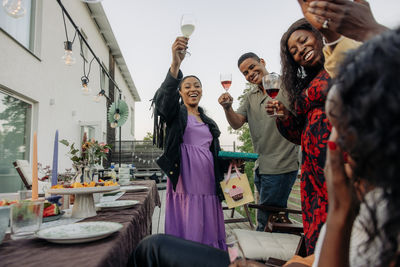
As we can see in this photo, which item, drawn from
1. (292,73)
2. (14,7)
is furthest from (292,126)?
Result: (14,7)

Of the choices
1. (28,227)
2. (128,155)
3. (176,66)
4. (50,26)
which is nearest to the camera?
(28,227)

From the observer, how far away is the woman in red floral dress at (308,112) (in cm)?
117

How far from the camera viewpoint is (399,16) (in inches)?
19.7

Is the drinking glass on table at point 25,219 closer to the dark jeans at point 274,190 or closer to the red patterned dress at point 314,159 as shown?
the red patterned dress at point 314,159

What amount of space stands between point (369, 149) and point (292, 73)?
128cm

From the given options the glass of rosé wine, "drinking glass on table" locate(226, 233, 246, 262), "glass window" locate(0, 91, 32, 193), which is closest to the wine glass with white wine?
the glass of rosé wine

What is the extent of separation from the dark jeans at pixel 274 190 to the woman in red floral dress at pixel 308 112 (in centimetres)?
88

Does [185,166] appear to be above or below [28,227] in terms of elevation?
above

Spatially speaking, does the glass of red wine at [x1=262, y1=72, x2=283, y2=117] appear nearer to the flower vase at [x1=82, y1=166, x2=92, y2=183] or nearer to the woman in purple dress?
the woman in purple dress

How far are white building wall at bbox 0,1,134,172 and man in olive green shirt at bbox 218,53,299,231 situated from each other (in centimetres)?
398

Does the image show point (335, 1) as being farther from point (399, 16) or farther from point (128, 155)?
point (128, 155)

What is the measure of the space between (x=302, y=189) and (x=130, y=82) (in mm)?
17244

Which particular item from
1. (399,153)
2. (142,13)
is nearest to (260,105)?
(399,153)

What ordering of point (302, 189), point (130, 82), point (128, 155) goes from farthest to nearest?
1. point (130, 82)
2. point (128, 155)
3. point (302, 189)
